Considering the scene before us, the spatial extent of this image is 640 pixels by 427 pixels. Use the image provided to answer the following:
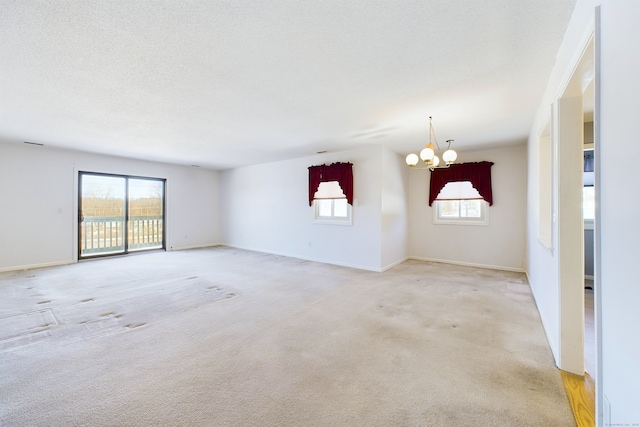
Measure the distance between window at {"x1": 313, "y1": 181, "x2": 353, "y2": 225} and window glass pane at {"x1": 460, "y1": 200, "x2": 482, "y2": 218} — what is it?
8.72ft

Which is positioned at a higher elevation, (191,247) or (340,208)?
(340,208)

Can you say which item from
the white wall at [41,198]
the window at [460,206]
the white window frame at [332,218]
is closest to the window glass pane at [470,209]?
the window at [460,206]

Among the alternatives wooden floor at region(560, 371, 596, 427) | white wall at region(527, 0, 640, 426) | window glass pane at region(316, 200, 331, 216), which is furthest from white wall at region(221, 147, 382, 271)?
white wall at region(527, 0, 640, 426)

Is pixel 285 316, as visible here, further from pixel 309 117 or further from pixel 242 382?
pixel 309 117

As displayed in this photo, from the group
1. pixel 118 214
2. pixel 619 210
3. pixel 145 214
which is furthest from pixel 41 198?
pixel 619 210

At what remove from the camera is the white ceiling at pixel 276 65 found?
5.56 feet

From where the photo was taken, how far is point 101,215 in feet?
21.0

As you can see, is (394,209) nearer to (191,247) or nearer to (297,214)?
(297,214)

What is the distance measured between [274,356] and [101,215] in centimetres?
670

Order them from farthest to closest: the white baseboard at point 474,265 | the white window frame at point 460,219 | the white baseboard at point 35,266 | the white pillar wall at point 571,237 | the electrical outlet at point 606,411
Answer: the white window frame at point 460,219 < the white baseboard at point 474,265 < the white baseboard at point 35,266 < the white pillar wall at point 571,237 < the electrical outlet at point 606,411

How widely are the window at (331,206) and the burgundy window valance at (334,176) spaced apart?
0.57 ft

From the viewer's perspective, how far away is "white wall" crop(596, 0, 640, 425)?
0.92m

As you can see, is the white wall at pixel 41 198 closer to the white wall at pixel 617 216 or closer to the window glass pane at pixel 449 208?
the window glass pane at pixel 449 208

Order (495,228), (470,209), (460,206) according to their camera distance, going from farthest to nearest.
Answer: (460,206)
(470,209)
(495,228)
